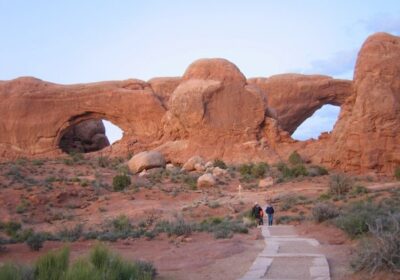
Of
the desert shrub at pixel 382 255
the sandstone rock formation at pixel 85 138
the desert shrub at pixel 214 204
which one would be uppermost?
the sandstone rock formation at pixel 85 138

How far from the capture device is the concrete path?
373 inches

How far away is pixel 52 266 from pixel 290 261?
188 inches

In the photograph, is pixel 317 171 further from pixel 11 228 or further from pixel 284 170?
pixel 11 228

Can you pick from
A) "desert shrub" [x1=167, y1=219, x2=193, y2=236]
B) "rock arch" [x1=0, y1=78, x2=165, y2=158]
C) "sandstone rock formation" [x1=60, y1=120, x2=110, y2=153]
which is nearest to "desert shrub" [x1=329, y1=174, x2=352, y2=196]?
"desert shrub" [x1=167, y1=219, x2=193, y2=236]

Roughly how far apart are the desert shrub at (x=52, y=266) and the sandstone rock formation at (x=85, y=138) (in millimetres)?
39800

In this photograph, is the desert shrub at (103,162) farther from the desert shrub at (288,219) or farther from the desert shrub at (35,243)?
the desert shrub at (35,243)

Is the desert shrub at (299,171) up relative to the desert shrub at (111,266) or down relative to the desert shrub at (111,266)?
down

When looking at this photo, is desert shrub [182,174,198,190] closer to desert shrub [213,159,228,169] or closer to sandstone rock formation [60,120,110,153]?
desert shrub [213,159,228,169]

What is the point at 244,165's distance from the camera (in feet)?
115

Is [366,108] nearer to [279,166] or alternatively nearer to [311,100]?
[279,166]

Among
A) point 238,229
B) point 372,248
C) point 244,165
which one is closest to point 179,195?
point 244,165

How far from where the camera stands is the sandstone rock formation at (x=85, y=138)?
4838 centimetres

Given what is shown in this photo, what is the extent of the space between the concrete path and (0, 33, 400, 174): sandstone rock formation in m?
18.6

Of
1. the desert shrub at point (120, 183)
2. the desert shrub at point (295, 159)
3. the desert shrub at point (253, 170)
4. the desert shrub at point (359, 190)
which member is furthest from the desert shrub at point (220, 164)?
the desert shrub at point (359, 190)
